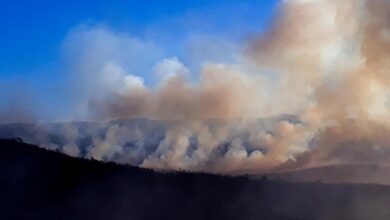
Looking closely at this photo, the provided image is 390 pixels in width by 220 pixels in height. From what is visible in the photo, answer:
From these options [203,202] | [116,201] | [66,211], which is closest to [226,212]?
[203,202]

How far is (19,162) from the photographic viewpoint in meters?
49.4

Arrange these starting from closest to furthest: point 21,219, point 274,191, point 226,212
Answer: point 21,219
point 226,212
point 274,191

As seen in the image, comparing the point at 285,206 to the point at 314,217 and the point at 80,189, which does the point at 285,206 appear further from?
the point at 80,189

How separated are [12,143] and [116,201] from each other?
9.75 metres

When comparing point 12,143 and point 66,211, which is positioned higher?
point 12,143

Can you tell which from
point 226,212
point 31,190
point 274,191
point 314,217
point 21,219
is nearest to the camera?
point 21,219

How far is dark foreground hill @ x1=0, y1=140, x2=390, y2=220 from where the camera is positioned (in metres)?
46.1

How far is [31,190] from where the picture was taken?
46.9m

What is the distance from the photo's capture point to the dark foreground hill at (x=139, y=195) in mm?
46125

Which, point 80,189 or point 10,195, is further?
point 80,189

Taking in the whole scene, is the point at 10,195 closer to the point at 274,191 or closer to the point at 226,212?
the point at 226,212

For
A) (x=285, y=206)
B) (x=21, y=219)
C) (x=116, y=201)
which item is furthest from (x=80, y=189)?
(x=285, y=206)

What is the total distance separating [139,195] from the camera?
1976 inches

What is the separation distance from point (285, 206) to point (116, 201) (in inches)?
596
